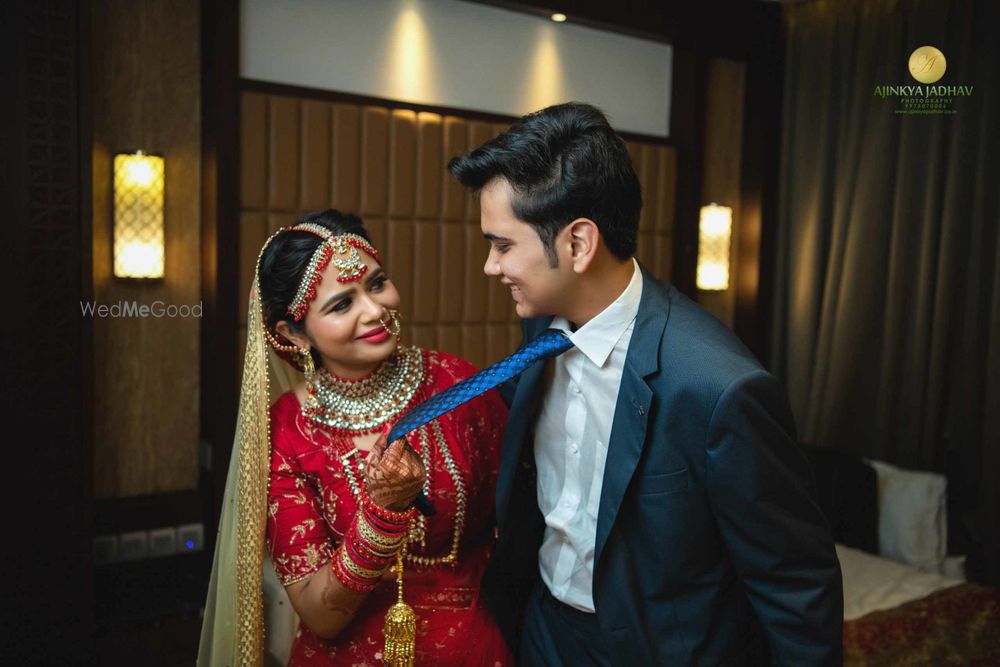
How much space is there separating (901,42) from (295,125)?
10.3 feet

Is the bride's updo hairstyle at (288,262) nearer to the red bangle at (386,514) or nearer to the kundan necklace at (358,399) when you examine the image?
the kundan necklace at (358,399)

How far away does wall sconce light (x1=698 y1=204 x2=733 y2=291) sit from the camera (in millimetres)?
4492

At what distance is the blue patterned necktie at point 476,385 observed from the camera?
1.29 meters

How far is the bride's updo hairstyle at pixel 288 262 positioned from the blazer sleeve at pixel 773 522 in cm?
81

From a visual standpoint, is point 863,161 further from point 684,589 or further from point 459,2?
point 684,589

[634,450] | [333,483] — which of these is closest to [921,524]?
[634,450]

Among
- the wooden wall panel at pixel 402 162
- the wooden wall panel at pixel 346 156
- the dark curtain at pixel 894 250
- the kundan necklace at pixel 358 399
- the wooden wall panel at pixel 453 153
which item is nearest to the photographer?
the kundan necklace at pixel 358 399

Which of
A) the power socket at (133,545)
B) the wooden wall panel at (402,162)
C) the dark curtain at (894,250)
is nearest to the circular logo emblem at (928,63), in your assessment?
the dark curtain at (894,250)

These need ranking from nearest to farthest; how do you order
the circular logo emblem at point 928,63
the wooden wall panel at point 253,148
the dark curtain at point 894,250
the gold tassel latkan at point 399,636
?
the gold tassel latkan at point 399,636, the wooden wall panel at point 253,148, the dark curtain at point 894,250, the circular logo emblem at point 928,63

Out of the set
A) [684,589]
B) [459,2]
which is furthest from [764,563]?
[459,2]

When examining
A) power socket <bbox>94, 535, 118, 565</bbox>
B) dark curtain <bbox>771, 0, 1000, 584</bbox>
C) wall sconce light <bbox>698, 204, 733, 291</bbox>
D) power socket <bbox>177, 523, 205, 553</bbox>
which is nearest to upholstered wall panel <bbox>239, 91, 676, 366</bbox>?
power socket <bbox>177, 523, 205, 553</bbox>

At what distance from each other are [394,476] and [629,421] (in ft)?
1.27

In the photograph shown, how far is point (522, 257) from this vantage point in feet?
4.23
